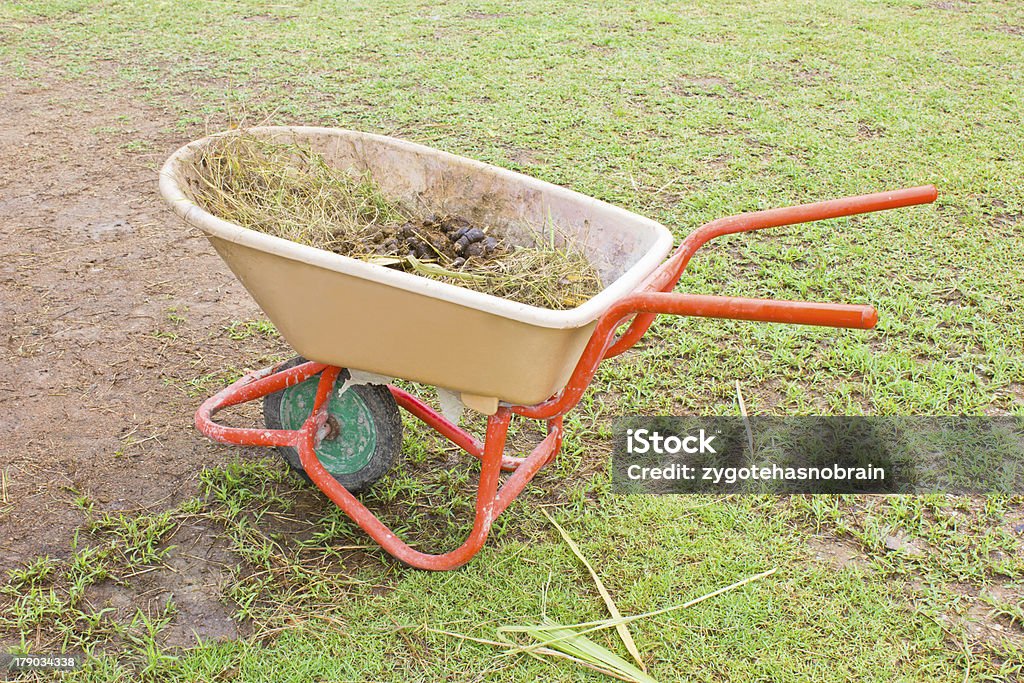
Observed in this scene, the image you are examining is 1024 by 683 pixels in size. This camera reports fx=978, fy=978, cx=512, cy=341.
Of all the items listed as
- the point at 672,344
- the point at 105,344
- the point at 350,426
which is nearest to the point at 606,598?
the point at 350,426

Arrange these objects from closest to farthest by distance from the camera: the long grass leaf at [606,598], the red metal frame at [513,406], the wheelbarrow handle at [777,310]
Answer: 1. the wheelbarrow handle at [777,310]
2. the red metal frame at [513,406]
3. the long grass leaf at [606,598]

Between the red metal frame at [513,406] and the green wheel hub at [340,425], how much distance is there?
0.18ft

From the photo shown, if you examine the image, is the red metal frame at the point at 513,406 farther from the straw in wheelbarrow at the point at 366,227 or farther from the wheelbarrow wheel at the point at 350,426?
the straw in wheelbarrow at the point at 366,227

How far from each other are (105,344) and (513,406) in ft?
5.95

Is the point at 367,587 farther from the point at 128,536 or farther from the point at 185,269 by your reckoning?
the point at 185,269

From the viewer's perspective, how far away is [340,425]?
8.84 feet

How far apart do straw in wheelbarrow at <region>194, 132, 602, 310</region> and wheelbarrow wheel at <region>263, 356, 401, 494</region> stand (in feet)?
1.24

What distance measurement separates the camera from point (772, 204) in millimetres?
4512

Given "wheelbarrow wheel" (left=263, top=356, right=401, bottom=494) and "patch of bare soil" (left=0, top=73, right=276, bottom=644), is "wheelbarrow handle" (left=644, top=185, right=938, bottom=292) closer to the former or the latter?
"wheelbarrow wheel" (left=263, top=356, right=401, bottom=494)

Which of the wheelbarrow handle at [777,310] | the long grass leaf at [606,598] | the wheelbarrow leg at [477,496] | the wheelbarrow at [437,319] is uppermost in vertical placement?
the wheelbarrow handle at [777,310]

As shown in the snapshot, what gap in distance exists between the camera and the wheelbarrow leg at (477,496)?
8.05 feet

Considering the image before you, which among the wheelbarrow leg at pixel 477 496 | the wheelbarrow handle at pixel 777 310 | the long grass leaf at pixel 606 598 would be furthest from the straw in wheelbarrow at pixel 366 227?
the long grass leaf at pixel 606 598

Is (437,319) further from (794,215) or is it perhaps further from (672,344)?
(672,344)

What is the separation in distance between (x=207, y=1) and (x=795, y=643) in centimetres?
667
